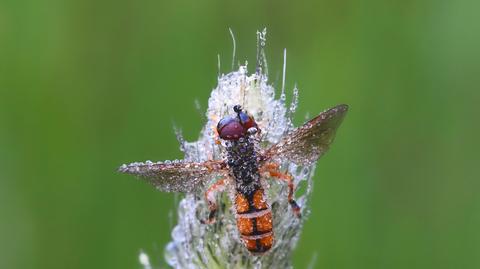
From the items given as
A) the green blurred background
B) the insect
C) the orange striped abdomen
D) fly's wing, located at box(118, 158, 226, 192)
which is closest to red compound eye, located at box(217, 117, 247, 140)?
the insect

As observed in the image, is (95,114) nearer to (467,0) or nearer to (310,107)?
(310,107)

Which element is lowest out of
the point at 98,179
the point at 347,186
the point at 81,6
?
the point at 347,186

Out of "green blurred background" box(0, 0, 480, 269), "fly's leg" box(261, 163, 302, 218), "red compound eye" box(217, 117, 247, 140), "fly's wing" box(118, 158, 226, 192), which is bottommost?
"fly's leg" box(261, 163, 302, 218)

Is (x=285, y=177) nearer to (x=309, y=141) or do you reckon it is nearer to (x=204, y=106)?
(x=309, y=141)

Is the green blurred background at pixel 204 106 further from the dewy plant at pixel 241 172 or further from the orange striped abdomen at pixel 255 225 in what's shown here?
the orange striped abdomen at pixel 255 225

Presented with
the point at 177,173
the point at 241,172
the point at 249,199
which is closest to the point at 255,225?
the point at 249,199

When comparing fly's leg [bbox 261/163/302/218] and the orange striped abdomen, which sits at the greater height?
fly's leg [bbox 261/163/302/218]

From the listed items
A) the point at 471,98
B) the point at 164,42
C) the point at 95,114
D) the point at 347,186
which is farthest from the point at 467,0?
the point at 95,114

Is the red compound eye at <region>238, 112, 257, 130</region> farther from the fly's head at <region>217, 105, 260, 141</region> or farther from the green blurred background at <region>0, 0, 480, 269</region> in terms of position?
the green blurred background at <region>0, 0, 480, 269</region>
